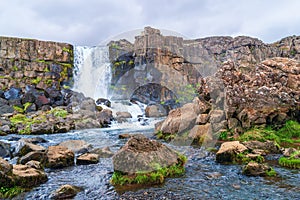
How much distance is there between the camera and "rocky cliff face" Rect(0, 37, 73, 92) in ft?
103

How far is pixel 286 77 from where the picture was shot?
12523 mm

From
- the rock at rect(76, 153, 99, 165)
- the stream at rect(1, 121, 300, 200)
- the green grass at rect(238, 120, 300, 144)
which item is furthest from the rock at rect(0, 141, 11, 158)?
the green grass at rect(238, 120, 300, 144)

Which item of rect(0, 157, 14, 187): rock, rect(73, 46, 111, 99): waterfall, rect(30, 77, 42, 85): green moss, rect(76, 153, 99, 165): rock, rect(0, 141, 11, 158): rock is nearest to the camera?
rect(0, 157, 14, 187): rock

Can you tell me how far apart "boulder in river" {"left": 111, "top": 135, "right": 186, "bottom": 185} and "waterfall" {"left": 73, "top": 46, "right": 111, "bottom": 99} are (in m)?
27.3

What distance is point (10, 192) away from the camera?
570 centimetres

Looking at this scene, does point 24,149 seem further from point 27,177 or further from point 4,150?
point 27,177

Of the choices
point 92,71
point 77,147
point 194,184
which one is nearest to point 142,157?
point 194,184

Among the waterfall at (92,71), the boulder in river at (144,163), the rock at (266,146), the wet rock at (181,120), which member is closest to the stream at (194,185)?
the boulder in river at (144,163)

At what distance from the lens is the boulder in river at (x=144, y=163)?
6.36m

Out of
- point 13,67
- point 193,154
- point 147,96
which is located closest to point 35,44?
Result: point 13,67

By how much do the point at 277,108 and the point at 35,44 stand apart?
32.6 m

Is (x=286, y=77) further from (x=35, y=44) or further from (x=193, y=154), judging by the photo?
(x=35, y=44)

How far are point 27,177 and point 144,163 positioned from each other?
3.03 meters

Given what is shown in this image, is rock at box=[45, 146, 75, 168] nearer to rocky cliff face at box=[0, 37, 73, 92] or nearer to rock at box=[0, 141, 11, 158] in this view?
rock at box=[0, 141, 11, 158]
